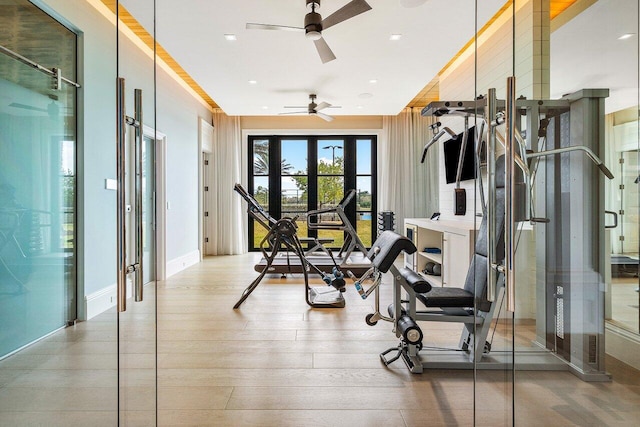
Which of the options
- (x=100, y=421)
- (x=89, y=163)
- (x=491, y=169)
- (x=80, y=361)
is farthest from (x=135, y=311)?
(x=491, y=169)

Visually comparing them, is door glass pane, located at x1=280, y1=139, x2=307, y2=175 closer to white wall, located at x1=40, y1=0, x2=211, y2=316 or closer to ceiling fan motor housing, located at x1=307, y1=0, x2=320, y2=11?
white wall, located at x1=40, y1=0, x2=211, y2=316

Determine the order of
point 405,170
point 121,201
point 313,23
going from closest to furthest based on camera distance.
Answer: point 121,201
point 313,23
point 405,170

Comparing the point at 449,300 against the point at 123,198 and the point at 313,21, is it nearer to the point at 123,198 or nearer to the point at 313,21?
the point at 123,198

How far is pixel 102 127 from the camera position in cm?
157

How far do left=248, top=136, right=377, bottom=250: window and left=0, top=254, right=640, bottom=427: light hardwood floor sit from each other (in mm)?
4288

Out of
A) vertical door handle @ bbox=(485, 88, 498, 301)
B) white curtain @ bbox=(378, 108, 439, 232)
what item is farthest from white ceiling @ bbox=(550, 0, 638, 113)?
white curtain @ bbox=(378, 108, 439, 232)

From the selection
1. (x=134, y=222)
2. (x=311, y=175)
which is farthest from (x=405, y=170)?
(x=134, y=222)

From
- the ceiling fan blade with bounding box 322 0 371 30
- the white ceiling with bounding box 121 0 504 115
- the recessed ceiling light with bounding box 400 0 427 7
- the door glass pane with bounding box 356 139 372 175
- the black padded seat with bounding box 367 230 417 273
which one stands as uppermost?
the white ceiling with bounding box 121 0 504 115

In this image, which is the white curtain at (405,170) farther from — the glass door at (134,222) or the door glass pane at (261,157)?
the glass door at (134,222)

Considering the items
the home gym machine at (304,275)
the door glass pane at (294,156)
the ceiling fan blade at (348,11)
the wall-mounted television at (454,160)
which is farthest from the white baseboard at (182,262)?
the wall-mounted television at (454,160)

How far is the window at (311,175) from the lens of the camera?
7.02m

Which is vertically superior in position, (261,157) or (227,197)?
(261,157)

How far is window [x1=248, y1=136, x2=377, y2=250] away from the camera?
702 centimetres

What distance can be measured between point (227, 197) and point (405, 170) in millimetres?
3546
